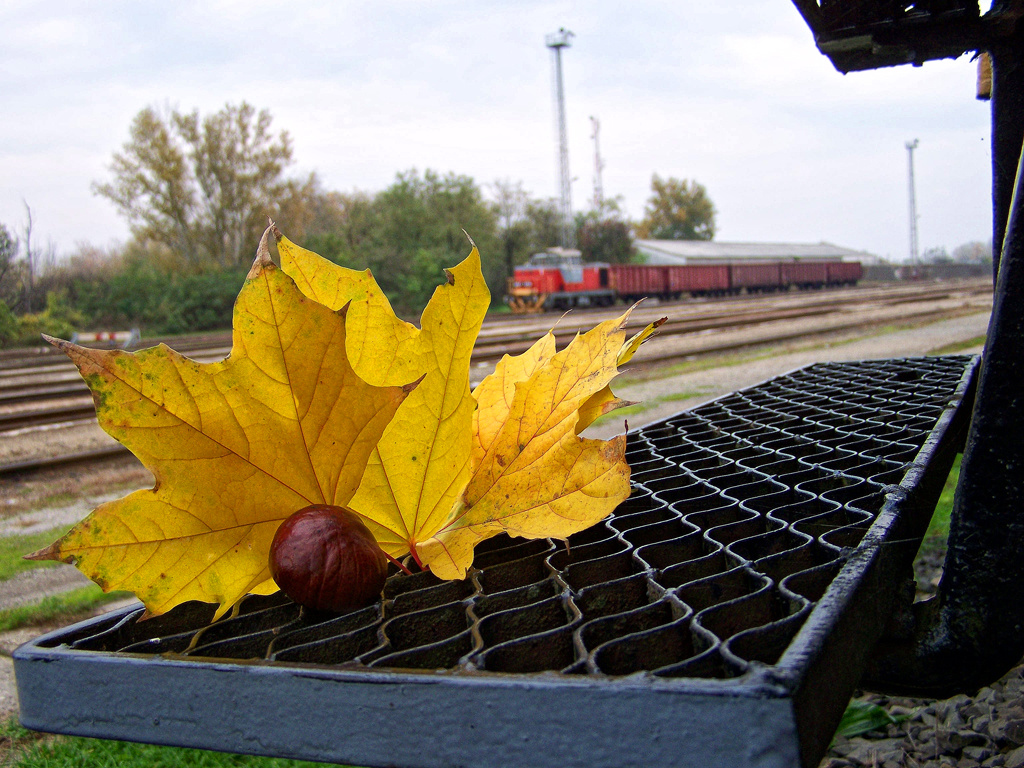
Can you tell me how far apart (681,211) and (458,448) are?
243 ft

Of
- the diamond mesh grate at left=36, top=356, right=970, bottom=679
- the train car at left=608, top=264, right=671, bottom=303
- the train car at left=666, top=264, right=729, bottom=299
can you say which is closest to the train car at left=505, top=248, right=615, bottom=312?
the train car at left=608, top=264, right=671, bottom=303

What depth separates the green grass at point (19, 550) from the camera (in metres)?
4.38

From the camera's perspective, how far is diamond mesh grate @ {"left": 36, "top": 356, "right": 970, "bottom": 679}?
0.66 meters

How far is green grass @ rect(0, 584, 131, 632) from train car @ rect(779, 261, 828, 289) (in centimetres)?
4644

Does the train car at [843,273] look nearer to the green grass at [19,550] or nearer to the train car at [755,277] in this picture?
the train car at [755,277]

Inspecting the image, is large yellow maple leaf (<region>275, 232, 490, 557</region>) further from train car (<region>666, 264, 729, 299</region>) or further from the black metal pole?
train car (<region>666, 264, 729, 299</region>)

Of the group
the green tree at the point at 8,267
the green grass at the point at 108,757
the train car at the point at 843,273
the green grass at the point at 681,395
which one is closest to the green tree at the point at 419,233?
the green tree at the point at 8,267

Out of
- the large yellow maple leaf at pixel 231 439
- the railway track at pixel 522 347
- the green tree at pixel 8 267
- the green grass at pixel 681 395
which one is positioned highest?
the green tree at pixel 8 267

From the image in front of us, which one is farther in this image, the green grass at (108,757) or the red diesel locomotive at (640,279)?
the red diesel locomotive at (640,279)

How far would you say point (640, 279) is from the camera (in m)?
37.6

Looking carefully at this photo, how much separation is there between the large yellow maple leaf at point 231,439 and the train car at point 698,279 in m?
40.0

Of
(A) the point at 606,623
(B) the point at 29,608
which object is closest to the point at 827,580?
(A) the point at 606,623

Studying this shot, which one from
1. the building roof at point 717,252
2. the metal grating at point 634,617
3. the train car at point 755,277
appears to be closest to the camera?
the metal grating at point 634,617

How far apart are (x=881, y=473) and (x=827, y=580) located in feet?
1.49
